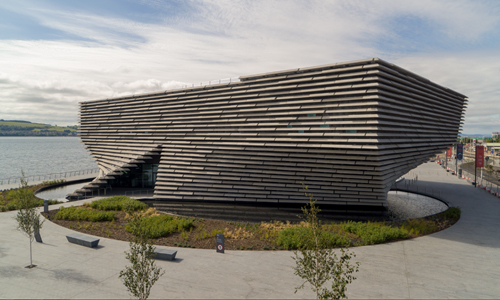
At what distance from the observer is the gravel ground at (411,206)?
70.1 feet

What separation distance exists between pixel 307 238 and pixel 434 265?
7.68m

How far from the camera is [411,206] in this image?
24.6m

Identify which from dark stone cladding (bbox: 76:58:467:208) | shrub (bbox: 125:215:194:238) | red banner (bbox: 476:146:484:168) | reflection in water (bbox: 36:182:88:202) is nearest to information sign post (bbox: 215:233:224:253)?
shrub (bbox: 125:215:194:238)

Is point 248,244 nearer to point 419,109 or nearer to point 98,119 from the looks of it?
point 419,109

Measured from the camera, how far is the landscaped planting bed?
544 inches

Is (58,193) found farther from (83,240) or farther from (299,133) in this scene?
(299,133)

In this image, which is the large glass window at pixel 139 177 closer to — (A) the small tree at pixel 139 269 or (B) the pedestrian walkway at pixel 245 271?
(B) the pedestrian walkway at pixel 245 271

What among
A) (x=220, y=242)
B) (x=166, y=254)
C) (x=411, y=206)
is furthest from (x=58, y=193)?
(x=411, y=206)

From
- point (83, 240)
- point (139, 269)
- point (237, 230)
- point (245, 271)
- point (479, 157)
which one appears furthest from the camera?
point (479, 157)

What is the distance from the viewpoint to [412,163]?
22703 mm

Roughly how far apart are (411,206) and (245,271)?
19.6 metres

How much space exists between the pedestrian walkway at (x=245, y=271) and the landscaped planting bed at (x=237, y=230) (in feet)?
2.27

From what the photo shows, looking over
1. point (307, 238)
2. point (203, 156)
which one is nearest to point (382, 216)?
point (203, 156)

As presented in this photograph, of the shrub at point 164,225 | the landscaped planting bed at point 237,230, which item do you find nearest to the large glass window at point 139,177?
the landscaped planting bed at point 237,230
